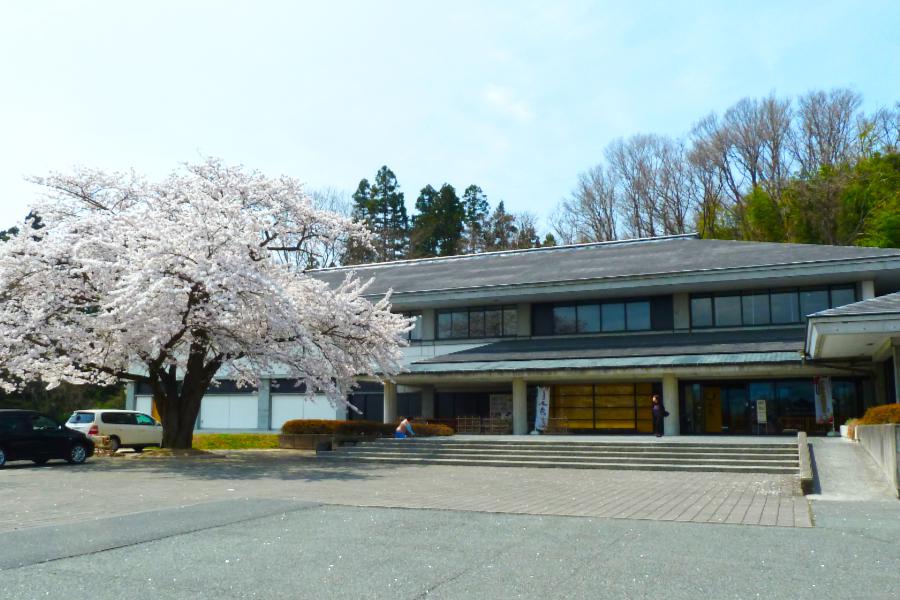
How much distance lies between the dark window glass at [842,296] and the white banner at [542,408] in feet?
37.1

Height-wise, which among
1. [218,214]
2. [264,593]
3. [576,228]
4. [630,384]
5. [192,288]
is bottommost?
[264,593]

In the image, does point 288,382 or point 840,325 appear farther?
point 288,382

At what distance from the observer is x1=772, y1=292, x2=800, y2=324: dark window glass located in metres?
31.4

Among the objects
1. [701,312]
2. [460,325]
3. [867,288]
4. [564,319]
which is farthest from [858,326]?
[460,325]

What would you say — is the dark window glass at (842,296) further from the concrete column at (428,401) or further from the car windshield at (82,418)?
the car windshield at (82,418)

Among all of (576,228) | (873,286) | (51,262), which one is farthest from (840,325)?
(576,228)

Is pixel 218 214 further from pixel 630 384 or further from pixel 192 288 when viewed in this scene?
pixel 630 384

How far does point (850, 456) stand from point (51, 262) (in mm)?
21509

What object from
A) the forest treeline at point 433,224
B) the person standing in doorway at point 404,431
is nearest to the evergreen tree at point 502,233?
the forest treeline at point 433,224

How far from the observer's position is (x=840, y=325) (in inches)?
792

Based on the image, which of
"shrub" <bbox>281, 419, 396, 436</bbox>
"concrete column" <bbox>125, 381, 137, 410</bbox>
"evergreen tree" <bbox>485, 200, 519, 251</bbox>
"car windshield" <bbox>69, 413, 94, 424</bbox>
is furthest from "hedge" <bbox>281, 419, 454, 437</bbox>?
"evergreen tree" <bbox>485, 200, 519, 251</bbox>

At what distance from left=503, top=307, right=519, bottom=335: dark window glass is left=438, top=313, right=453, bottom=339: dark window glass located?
A: 8.40 feet

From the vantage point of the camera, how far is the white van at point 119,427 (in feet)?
94.1

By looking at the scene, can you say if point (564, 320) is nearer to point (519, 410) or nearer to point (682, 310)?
point (682, 310)
